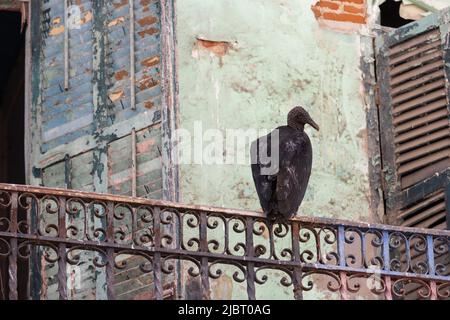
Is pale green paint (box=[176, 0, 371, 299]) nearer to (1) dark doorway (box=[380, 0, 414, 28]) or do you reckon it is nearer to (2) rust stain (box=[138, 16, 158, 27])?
(2) rust stain (box=[138, 16, 158, 27])

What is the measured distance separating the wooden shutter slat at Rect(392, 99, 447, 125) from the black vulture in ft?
4.17

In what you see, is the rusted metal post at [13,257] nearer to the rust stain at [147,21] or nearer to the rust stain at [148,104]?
the rust stain at [148,104]

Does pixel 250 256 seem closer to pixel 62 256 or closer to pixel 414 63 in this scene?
pixel 62 256

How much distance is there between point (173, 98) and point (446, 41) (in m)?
1.84

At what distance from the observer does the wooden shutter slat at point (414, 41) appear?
14.6m

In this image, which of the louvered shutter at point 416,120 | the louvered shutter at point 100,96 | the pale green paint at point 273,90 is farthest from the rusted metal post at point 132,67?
the louvered shutter at point 416,120

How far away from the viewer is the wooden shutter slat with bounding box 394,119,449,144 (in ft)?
47.2

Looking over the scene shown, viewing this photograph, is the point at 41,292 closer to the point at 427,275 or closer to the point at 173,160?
the point at 173,160

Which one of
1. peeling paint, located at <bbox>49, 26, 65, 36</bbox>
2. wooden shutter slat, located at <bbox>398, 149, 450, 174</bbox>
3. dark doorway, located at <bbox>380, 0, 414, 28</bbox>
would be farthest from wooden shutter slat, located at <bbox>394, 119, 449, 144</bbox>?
peeling paint, located at <bbox>49, 26, 65, 36</bbox>

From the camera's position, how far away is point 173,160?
13734 mm

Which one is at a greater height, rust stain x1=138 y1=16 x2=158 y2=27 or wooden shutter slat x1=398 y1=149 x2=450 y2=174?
rust stain x1=138 y1=16 x2=158 y2=27

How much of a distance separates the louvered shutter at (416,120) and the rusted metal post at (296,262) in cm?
159

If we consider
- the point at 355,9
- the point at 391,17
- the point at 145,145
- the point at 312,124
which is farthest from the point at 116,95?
the point at 391,17
